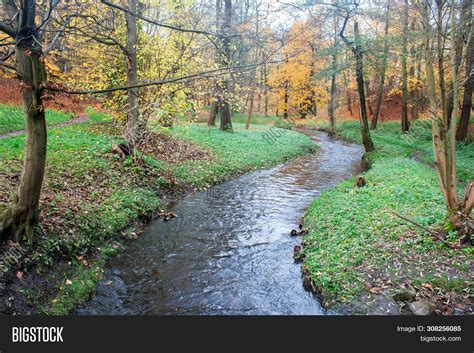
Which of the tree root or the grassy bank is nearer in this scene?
the grassy bank

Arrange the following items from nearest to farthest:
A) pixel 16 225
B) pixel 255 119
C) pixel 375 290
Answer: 1. pixel 375 290
2. pixel 16 225
3. pixel 255 119

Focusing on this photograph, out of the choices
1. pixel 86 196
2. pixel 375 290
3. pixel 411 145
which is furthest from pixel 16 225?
pixel 411 145

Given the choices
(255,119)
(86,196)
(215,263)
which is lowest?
(215,263)

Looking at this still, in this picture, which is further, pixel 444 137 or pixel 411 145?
pixel 411 145

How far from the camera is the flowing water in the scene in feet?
18.2

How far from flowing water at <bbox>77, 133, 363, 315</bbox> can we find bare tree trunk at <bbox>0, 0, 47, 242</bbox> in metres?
1.70

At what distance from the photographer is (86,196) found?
839cm

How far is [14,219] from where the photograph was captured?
18.7 ft

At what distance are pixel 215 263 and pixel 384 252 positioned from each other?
319 centimetres

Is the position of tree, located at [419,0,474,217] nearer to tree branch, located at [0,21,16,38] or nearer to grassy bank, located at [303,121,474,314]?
grassy bank, located at [303,121,474,314]

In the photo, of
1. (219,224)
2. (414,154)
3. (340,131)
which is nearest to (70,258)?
(219,224)

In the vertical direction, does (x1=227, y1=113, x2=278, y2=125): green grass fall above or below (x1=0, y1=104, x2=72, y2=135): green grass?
above

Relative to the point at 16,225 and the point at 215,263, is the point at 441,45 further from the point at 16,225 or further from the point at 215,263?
the point at 16,225

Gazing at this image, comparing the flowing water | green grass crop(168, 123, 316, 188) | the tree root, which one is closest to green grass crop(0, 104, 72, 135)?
green grass crop(168, 123, 316, 188)
